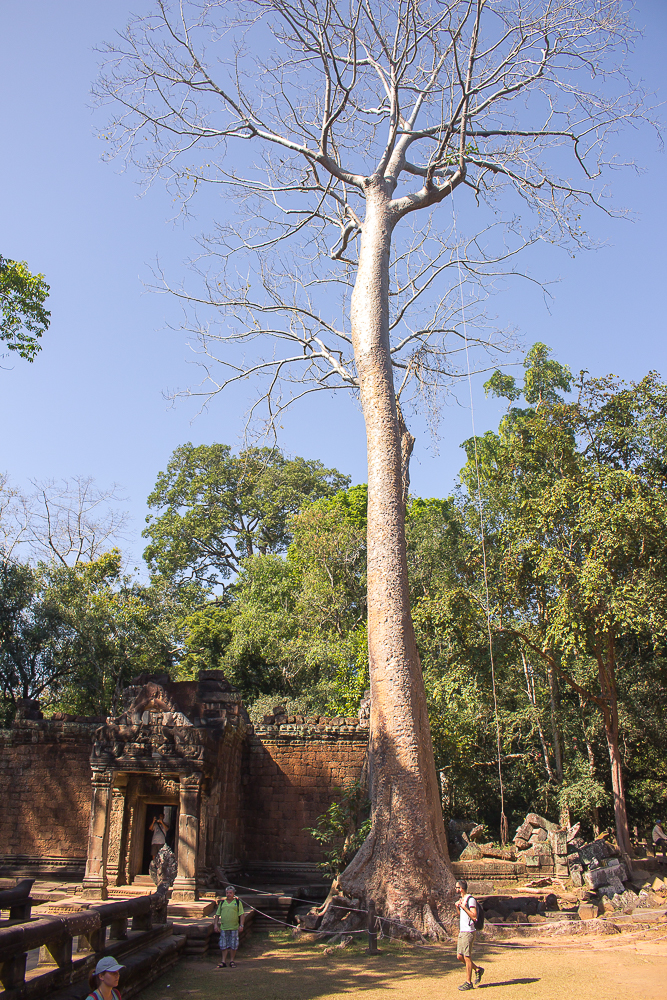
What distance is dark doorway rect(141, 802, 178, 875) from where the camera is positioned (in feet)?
36.8

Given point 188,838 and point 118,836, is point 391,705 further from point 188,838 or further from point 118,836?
point 118,836

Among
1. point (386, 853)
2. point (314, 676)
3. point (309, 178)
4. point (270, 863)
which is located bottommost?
point (270, 863)

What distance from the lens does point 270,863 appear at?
11.9 meters

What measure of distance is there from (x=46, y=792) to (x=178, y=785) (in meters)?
3.07

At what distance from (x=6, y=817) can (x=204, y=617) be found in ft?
33.7

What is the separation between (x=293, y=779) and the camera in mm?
12375

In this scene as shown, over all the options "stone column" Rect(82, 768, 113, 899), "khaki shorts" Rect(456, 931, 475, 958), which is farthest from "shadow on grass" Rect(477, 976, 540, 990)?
"stone column" Rect(82, 768, 113, 899)

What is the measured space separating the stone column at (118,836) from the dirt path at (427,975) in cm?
392

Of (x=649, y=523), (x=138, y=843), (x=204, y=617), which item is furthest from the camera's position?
(x=204, y=617)

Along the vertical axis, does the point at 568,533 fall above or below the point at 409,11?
below

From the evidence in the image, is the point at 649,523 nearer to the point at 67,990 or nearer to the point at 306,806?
the point at 306,806

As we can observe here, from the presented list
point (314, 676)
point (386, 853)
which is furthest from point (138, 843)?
point (314, 676)

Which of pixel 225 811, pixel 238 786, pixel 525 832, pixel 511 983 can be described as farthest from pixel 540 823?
pixel 511 983

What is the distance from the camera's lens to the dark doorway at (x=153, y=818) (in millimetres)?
11203
